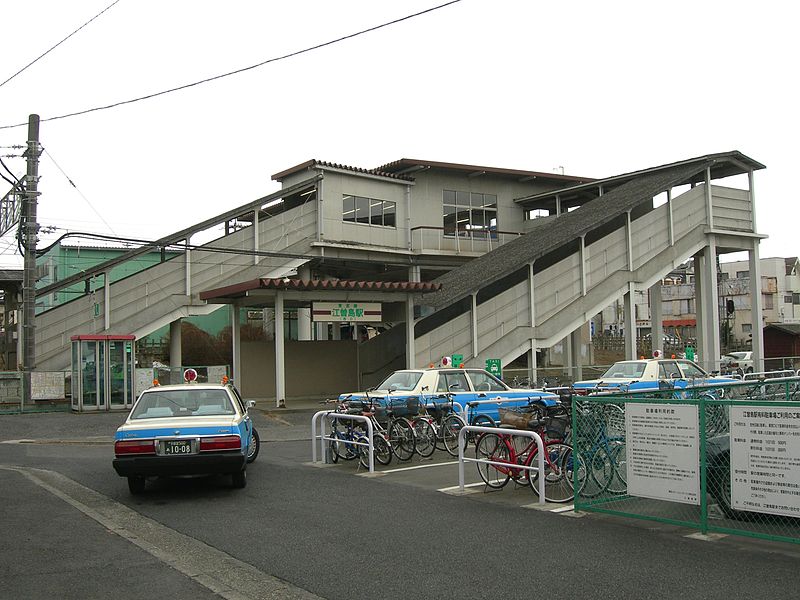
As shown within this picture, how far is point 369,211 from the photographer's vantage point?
31.7 m

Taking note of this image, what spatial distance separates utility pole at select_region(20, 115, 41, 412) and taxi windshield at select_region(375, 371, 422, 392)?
13.7m

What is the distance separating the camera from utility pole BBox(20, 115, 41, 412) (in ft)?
80.1

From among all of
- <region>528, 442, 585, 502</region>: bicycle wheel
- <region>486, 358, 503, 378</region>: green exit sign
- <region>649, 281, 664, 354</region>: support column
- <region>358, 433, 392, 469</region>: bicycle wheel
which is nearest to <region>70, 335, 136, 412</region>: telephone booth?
<region>486, 358, 503, 378</region>: green exit sign

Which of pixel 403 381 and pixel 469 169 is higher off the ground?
pixel 469 169

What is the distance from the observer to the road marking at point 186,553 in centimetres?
636

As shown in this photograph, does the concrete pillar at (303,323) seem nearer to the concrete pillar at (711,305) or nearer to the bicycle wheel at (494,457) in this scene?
the concrete pillar at (711,305)

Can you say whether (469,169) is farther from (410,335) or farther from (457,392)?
(457,392)

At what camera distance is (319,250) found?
2997 centimetres

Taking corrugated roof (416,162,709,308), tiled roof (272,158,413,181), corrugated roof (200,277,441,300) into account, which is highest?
tiled roof (272,158,413,181)

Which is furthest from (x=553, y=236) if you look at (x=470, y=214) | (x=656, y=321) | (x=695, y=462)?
(x=695, y=462)

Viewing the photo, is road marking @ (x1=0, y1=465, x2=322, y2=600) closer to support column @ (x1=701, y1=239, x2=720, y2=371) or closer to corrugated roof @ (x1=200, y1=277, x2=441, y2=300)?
corrugated roof @ (x1=200, y1=277, x2=441, y2=300)

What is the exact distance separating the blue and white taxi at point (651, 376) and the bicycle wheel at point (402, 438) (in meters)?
5.78

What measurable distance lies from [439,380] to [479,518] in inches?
288

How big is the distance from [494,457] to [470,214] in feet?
84.7
